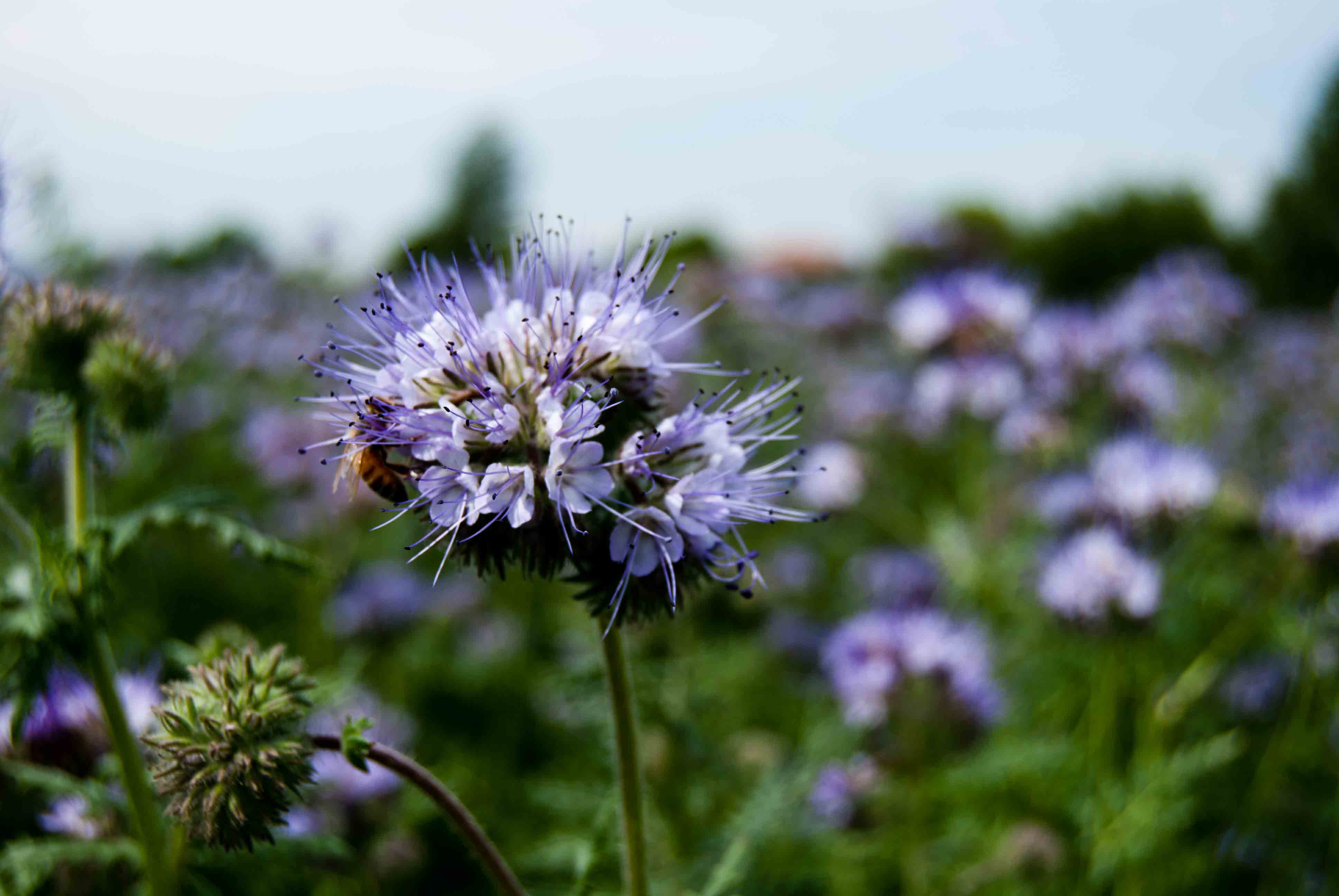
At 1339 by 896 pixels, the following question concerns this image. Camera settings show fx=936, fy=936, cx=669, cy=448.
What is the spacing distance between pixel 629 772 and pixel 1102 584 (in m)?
2.45

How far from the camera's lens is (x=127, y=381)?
93.1 inches

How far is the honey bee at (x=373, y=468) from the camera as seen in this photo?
1741mm

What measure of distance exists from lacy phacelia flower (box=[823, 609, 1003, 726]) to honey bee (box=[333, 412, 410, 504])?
2145mm

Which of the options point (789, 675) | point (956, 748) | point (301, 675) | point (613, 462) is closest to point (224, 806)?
point (301, 675)

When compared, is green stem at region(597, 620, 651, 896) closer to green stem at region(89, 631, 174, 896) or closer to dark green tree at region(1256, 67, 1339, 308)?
green stem at region(89, 631, 174, 896)

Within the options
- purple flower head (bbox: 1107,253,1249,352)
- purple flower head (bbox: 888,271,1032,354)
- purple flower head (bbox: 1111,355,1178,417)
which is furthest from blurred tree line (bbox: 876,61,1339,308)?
purple flower head (bbox: 888,271,1032,354)

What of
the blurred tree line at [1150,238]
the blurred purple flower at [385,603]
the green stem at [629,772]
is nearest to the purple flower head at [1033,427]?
the blurred purple flower at [385,603]

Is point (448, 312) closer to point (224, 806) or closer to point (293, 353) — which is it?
point (224, 806)

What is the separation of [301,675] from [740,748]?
2.70 metres

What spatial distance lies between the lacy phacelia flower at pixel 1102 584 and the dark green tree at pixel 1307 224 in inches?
719

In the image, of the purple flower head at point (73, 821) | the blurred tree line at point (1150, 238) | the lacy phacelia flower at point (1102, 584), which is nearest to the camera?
the purple flower head at point (73, 821)

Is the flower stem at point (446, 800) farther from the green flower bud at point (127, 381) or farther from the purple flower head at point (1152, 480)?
the purple flower head at point (1152, 480)

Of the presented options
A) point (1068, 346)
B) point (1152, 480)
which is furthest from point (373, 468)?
point (1068, 346)

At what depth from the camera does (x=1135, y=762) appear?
12.4ft
